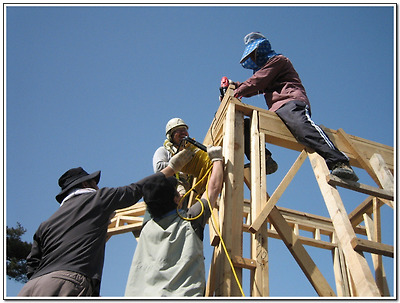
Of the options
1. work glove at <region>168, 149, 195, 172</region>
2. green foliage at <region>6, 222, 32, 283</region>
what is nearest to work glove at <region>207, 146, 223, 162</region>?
work glove at <region>168, 149, 195, 172</region>

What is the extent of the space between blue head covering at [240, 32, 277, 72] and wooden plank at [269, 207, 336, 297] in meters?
2.02

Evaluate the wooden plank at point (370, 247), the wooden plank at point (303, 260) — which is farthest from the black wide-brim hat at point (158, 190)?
the wooden plank at point (370, 247)

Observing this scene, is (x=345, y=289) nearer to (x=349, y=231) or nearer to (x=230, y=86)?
(x=349, y=231)

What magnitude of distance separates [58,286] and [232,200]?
1.67 meters

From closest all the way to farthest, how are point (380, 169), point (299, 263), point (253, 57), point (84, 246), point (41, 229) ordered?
point (84, 246) → point (41, 229) → point (299, 263) → point (380, 169) → point (253, 57)

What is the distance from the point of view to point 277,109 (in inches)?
198

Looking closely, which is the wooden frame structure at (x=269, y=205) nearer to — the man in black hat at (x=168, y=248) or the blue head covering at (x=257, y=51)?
the man in black hat at (x=168, y=248)

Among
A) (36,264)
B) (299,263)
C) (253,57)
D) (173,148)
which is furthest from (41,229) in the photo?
(253,57)

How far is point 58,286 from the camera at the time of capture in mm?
3129

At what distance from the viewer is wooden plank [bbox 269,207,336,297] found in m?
3.80

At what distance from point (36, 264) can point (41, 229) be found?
285mm

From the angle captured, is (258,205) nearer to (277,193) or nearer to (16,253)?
(277,193)

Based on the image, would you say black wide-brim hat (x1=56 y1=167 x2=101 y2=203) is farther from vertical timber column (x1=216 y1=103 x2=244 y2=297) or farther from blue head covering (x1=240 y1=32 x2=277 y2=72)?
blue head covering (x1=240 y1=32 x2=277 y2=72)

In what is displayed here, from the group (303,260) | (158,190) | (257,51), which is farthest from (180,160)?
(257,51)
